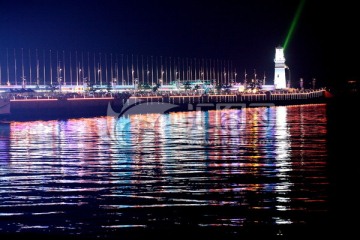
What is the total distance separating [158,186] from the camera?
40.4 feet

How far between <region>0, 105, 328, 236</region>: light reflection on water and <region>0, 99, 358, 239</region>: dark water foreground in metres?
0.02

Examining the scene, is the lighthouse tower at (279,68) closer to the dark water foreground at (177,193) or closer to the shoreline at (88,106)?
the shoreline at (88,106)

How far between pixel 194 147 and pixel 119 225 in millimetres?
12330

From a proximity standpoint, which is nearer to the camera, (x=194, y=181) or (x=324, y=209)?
(x=324, y=209)

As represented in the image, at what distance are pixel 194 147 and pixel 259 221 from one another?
12.1 meters

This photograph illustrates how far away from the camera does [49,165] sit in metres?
16.1

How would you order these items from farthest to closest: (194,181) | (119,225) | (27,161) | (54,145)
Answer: (54,145)
(27,161)
(194,181)
(119,225)

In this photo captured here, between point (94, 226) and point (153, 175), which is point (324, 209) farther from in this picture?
point (153, 175)

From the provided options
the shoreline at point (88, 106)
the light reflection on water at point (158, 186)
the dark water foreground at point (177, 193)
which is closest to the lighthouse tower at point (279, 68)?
the shoreline at point (88, 106)

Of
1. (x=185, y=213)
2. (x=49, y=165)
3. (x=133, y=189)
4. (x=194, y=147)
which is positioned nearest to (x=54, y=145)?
(x=194, y=147)

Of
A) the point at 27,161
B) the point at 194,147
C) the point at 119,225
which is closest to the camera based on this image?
the point at 119,225

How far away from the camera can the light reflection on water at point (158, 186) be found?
9.38m

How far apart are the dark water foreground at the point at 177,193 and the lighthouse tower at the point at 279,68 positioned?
119114mm

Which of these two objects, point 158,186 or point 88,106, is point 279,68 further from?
point 158,186
